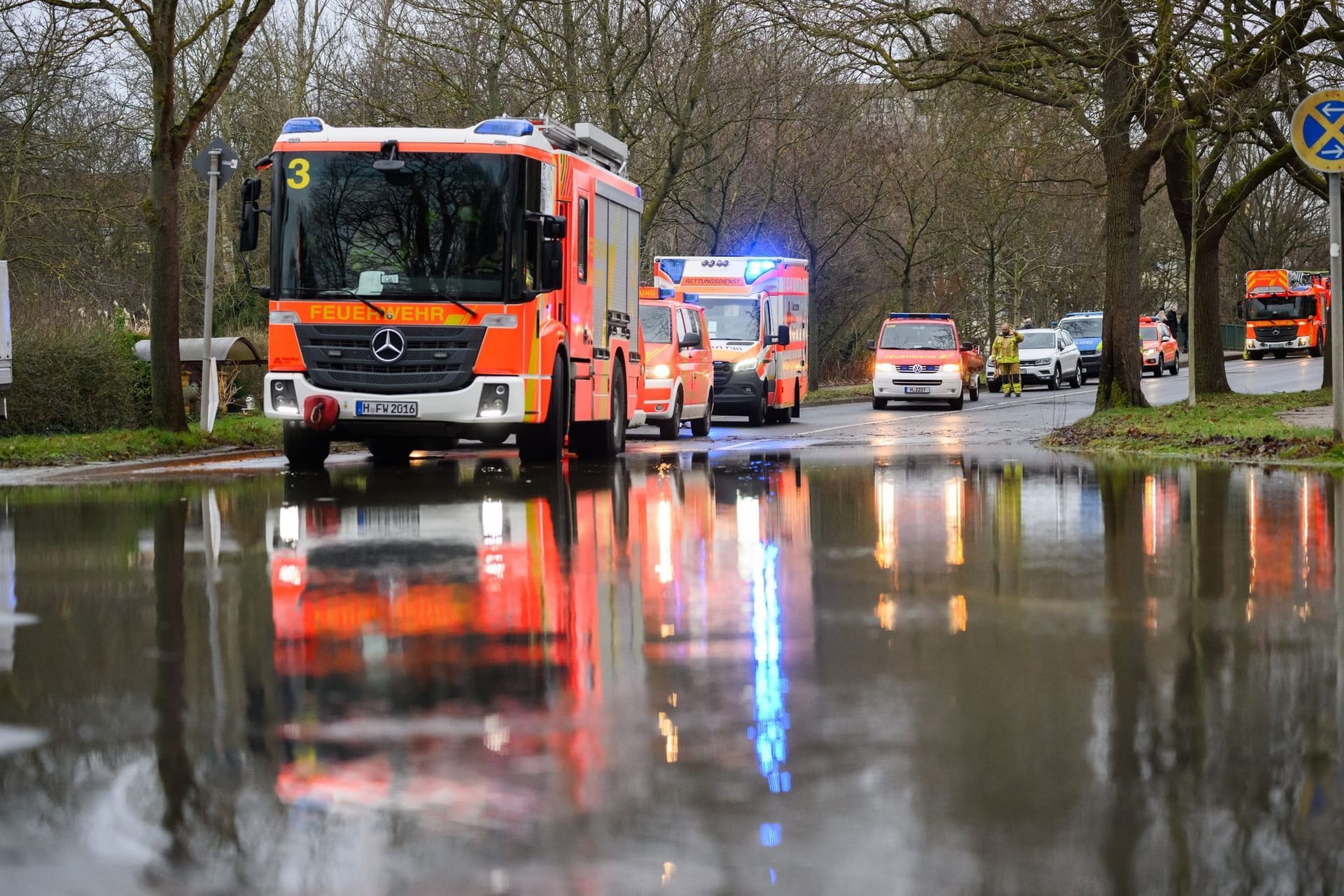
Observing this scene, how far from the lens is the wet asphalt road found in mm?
4496

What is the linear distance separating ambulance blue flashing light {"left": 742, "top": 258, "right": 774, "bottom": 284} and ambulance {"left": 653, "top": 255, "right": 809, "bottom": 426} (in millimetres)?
13

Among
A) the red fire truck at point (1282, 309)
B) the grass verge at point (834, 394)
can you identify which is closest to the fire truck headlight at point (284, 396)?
the grass verge at point (834, 394)

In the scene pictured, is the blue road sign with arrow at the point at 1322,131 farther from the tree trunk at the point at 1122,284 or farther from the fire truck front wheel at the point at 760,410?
the fire truck front wheel at the point at 760,410

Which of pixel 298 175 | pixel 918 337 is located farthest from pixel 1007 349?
pixel 298 175

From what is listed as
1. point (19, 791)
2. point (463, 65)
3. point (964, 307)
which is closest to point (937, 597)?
point (19, 791)

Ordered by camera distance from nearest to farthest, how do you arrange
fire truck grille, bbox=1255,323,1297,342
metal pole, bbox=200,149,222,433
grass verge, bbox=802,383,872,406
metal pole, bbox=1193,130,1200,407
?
metal pole, bbox=200,149,222,433
metal pole, bbox=1193,130,1200,407
grass verge, bbox=802,383,872,406
fire truck grille, bbox=1255,323,1297,342

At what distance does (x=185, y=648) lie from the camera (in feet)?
24.7

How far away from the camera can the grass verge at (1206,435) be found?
19000 millimetres

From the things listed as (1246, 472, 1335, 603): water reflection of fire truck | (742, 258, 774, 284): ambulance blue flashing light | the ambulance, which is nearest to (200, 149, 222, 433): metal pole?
the ambulance

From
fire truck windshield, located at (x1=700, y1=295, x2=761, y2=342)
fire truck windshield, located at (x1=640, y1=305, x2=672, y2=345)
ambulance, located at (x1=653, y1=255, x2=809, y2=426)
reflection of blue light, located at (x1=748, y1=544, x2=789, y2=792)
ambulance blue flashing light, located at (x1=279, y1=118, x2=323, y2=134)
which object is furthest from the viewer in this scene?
fire truck windshield, located at (x1=700, y1=295, x2=761, y2=342)

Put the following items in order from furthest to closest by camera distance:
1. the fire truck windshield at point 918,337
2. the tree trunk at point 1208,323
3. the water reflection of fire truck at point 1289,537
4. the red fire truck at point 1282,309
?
the red fire truck at point 1282,309 → the fire truck windshield at point 918,337 → the tree trunk at point 1208,323 → the water reflection of fire truck at point 1289,537

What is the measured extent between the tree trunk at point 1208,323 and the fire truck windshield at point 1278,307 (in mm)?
42638

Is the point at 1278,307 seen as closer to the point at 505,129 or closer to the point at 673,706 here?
the point at 505,129

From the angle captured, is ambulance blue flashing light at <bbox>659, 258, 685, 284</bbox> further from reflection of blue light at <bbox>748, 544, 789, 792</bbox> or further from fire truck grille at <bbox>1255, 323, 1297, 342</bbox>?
fire truck grille at <bbox>1255, 323, 1297, 342</bbox>
